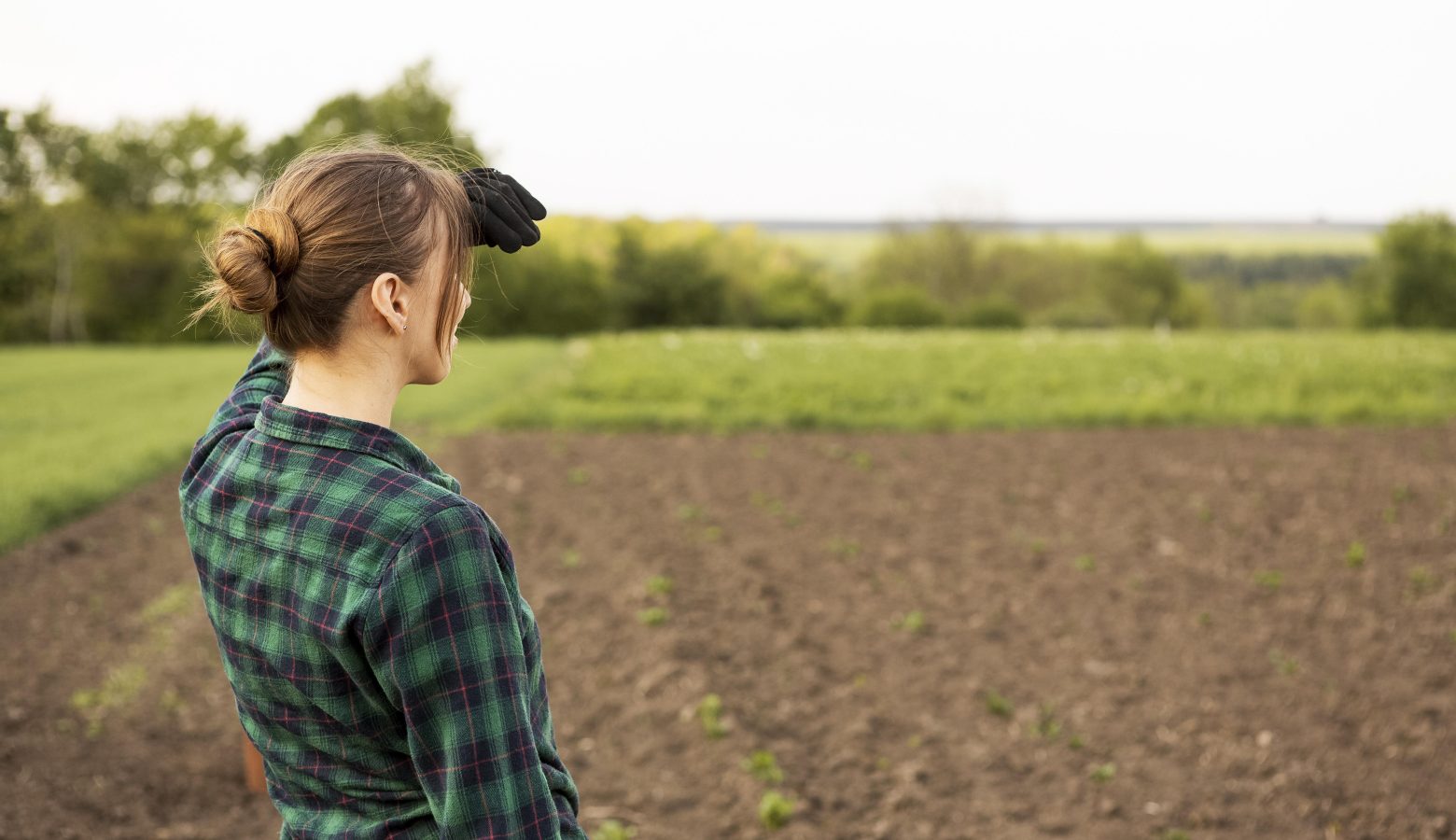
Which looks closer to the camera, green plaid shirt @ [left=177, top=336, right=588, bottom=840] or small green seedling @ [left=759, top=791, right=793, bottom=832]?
green plaid shirt @ [left=177, top=336, right=588, bottom=840]

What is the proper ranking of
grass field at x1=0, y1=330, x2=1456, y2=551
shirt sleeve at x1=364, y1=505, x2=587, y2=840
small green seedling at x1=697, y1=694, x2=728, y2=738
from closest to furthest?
shirt sleeve at x1=364, y1=505, x2=587, y2=840, small green seedling at x1=697, y1=694, x2=728, y2=738, grass field at x1=0, y1=330, x2=1456, y2=551

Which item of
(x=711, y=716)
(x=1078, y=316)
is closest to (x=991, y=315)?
(x=1078, y=316)

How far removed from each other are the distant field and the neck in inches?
2929

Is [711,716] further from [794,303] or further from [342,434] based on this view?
[794,303]

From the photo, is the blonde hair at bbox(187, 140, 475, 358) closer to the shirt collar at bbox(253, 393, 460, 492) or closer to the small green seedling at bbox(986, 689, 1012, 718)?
the shirt collar at bbox(253, 393, 460, 492)

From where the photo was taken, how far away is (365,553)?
1.30 m

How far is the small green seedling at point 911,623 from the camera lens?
21.6 feet

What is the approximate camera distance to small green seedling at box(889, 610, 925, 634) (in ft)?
21.6

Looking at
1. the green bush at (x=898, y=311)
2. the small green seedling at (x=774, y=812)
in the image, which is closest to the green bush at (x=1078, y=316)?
the green bush at (x=898, y=311)

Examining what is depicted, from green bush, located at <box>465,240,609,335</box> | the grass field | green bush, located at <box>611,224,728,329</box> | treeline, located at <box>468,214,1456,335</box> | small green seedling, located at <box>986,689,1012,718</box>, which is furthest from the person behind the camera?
green bush, located at <box>611,224,728,329</box>

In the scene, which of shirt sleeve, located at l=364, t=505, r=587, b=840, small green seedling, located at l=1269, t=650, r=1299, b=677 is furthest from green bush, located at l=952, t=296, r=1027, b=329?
shirt sleeve, located at l=364, t=505, r=587, b=840

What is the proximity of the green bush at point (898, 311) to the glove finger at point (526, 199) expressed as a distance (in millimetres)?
55294

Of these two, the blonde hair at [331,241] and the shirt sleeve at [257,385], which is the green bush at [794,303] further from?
the blonde hair at [331,241]

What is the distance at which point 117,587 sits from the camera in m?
7.80
